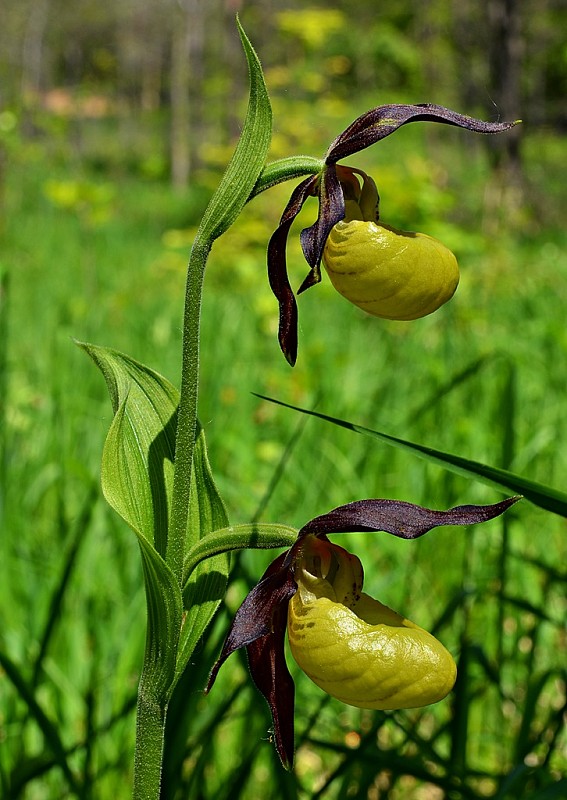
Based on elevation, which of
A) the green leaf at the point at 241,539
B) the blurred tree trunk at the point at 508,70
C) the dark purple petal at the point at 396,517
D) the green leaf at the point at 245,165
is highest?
the blurred tree trunk at the point at 508,70

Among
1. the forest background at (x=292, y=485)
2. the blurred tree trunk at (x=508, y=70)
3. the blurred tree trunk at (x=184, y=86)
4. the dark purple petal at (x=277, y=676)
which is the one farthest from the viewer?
the blurred tree trunk at (x=184, y=86)

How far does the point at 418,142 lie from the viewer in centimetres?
1467

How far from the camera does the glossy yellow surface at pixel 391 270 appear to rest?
70cm

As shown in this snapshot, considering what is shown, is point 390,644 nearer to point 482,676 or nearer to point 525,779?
point 525,779

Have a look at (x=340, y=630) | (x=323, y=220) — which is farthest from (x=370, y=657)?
(x=323, y=220)

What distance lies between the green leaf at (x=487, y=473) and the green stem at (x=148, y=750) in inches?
11.7

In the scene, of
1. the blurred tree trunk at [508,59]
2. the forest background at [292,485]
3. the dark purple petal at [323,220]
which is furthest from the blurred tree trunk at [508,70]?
the dark purple petal at [323,220]

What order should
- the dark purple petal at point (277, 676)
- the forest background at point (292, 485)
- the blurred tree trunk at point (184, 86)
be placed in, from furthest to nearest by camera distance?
the blurred tree trunk at point (184, 86) → the forest background at point (292, 485) → the dark purple petal at point (277, 676)

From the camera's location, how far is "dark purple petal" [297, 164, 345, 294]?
0.73 metres

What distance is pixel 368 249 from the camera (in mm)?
708

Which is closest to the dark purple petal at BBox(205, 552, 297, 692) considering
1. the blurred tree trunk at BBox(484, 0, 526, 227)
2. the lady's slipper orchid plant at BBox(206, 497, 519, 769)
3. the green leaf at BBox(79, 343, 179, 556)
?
the lady's slipper orchid plant at BBox(206, 497, 519, 769)

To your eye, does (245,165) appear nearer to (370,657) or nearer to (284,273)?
(284,273)

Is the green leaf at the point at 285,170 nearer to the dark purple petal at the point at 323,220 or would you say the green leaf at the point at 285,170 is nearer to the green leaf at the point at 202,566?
the dark purple petal at the point at 323,220

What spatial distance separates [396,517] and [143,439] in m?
0.26
